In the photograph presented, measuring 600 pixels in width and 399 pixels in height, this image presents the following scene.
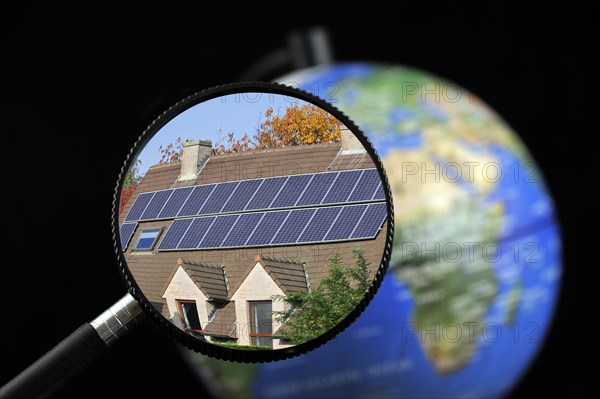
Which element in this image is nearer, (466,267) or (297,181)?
(297,181)

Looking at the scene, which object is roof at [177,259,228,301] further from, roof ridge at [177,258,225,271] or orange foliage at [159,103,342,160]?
orange foliage at [159,103,342,160]

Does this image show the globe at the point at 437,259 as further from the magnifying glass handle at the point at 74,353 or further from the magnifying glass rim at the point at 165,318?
the magnifying glass handle at the point at 74,353

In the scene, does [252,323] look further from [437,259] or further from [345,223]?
[437,259]

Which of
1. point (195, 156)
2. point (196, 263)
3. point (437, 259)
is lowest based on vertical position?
point (437, 259)

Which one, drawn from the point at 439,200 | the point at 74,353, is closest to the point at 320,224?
the point at 74,353

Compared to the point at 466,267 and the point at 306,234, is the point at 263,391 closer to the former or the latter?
the point at 466,267

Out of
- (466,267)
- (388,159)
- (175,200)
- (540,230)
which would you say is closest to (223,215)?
(175,200)
